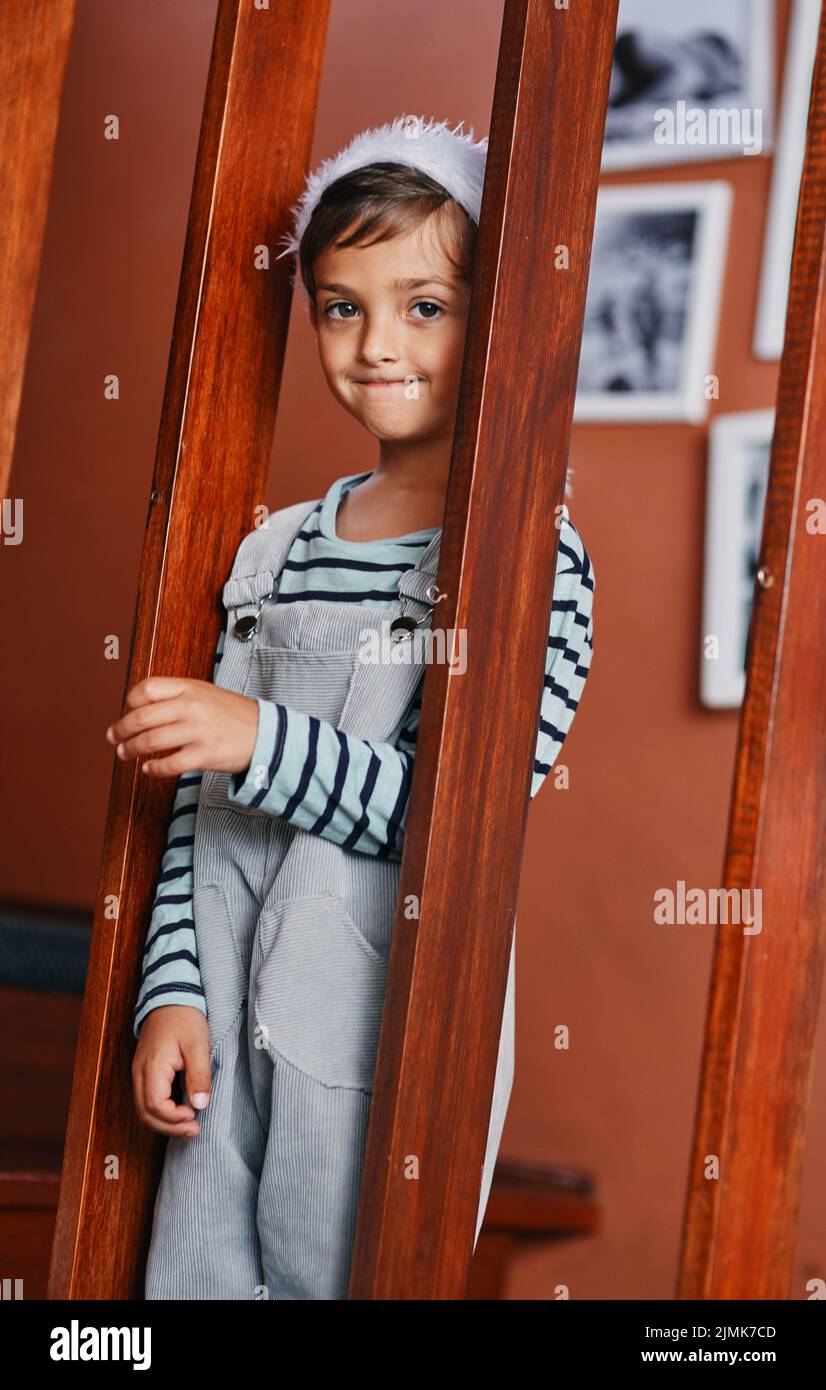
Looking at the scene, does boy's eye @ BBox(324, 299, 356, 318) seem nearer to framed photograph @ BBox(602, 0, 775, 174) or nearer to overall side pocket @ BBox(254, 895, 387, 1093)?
overall side pocket @ BBox(254, 895, 387, 1093)

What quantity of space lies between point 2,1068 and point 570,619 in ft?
3.71

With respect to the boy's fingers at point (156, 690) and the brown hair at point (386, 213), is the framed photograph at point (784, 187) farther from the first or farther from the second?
the boy's fingers at point (156, 690)

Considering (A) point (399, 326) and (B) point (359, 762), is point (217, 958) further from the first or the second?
(A) point (399, 326)

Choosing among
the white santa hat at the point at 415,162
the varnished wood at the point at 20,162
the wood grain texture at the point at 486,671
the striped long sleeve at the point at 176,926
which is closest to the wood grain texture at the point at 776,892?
the wood grain texture at the point at 486,671

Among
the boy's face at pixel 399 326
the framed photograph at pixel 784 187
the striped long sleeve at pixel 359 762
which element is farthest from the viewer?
the framed photograph at pixel 784 187

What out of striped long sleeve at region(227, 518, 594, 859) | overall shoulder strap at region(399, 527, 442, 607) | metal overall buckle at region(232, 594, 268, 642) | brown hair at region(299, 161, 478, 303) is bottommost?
striped long sleeve at region(227, 518, 594, 859)

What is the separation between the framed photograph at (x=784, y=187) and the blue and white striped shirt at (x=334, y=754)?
967 millimetres

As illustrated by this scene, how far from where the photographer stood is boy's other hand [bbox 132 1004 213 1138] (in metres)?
0.90

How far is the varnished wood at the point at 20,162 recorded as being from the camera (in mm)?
868

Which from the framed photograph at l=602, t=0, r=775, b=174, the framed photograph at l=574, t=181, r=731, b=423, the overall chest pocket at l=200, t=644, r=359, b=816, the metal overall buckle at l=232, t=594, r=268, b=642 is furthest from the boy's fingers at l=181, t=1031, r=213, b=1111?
the framed photograph at l=602, t=0, r=775, b=174

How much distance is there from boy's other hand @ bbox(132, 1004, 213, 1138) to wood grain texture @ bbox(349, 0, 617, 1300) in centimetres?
18

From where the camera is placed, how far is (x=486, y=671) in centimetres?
81

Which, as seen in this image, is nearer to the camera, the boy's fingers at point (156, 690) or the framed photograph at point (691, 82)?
the boy's fingers at point (156, 690)

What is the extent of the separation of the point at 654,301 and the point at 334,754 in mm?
1306
